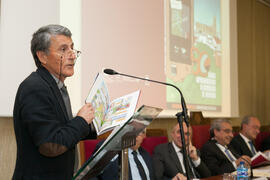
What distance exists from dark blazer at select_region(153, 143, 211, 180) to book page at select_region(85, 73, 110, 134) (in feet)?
4.50

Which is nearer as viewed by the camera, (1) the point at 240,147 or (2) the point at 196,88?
(2) the point at 196,88

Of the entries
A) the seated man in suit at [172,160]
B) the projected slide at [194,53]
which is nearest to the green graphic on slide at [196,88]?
the projected slide at [194,53]

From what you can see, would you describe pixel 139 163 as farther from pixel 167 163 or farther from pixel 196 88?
pixel 196 88

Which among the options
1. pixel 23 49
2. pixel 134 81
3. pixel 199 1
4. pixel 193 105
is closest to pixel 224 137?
pixel 193 105

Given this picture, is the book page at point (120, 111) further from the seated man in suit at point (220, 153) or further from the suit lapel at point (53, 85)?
the seated man in suit at point (220, 153)

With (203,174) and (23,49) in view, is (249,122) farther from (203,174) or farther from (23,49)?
(23,49)

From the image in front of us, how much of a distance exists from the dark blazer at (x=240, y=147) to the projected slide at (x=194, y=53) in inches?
20.2

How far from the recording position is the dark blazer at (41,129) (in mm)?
1304

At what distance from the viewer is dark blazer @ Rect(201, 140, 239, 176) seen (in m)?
3.33

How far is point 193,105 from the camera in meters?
4.06

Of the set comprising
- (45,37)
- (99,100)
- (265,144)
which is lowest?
(265,144)

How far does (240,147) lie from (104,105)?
316 centimetres

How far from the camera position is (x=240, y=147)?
4215mm

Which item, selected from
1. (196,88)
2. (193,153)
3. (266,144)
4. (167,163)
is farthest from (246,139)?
(167,163)
